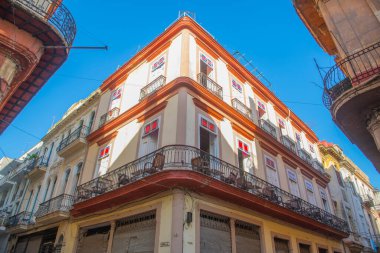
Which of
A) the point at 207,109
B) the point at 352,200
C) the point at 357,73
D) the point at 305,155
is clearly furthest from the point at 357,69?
the point at 352,200

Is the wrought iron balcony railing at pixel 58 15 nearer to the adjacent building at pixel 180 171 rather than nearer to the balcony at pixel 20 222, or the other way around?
the adjacent building at pixel 180 171

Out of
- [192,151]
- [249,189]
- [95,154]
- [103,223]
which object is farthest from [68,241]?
[249,189]

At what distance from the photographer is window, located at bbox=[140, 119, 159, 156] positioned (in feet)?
37.6

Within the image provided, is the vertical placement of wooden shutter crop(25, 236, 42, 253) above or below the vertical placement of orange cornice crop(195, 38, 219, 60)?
below

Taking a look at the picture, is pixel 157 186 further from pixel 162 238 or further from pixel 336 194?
pixel 336 194

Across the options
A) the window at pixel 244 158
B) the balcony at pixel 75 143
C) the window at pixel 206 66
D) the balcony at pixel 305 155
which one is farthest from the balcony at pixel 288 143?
the balcony at pixel 75 143

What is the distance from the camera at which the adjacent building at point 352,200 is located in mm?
22109

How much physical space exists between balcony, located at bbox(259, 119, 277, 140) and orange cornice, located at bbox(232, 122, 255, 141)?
200 cm

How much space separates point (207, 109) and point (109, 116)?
652 cm

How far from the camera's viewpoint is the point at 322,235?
617 inches

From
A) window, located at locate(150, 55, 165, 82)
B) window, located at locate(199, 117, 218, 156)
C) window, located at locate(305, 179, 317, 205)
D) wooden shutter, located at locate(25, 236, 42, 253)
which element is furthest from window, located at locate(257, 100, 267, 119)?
wooden shutter, located at locate(25, 236, 42, 253)

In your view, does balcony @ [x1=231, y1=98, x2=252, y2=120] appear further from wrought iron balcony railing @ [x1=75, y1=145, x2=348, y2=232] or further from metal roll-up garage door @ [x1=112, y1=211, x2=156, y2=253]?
metal roll-up garage door @ [x1=112, y1=211, x2=156, y2=253]

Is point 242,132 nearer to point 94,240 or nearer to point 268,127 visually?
point 268,127

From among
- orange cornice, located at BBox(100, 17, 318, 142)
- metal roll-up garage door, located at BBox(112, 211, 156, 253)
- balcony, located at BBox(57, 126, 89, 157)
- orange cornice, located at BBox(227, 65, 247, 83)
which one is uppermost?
orange cornice, located at BBox(100, 17, 318, 142)
